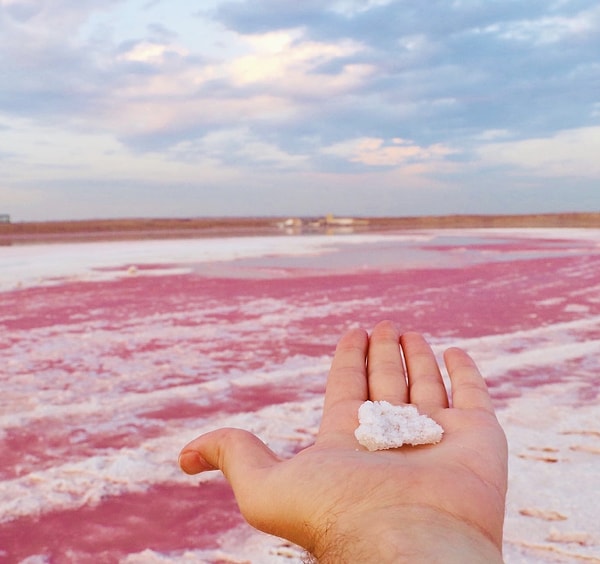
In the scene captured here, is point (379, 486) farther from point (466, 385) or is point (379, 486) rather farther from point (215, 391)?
point (215, 391)

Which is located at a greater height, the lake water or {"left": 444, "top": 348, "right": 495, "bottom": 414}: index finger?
{"left": 444, "top": 348, "right": 495, "bottom": 414}: index finger

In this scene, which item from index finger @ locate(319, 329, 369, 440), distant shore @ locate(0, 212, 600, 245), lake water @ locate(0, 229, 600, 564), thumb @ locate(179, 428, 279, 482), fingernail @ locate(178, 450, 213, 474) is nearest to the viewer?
thumb @ locate(179, 428, 279, 482)

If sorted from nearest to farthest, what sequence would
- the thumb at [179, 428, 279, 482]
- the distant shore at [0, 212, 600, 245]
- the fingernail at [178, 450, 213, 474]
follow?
the thumb at [179, 428, 279, 482] < the fingernail at [178, 450, 213, 474] < the distant shore at [0, 212, 600, 245]

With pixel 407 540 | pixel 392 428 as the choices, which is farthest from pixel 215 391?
pixel 407 540

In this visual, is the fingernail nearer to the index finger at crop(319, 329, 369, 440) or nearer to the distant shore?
the index finger at crop(319, 329, 369, 440)

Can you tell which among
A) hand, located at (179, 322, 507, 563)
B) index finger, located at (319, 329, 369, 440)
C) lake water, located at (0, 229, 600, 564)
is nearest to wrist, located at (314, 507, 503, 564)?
hand, located at (179, 322, 507, 563)

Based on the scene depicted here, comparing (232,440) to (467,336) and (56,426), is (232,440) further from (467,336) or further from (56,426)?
(467,336)

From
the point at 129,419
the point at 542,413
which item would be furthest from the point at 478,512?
the point at 129,419
